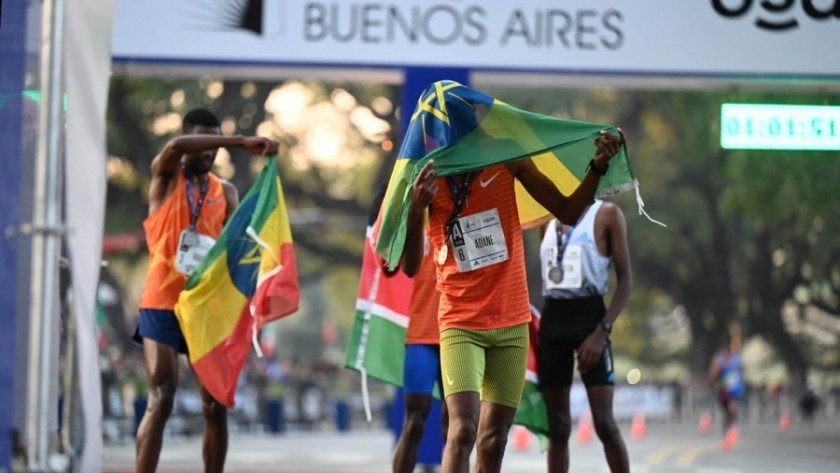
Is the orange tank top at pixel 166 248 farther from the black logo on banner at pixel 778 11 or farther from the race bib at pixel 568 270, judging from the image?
the black logo on banner at pixel 778 11

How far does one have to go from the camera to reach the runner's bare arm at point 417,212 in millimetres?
6371

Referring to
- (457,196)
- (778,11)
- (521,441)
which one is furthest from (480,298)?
(521,441)

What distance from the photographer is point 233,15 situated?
1210 cm

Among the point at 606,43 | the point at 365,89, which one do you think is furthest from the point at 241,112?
the point at 606,43

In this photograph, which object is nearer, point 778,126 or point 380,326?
point 380,326

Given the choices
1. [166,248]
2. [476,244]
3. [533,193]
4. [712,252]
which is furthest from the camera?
[712,252]

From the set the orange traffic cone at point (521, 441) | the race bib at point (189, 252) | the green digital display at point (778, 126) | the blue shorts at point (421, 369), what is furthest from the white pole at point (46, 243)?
the orange traffic cone at point (521, 441)

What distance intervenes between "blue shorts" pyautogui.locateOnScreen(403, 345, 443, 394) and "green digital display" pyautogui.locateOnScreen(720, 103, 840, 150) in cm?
477

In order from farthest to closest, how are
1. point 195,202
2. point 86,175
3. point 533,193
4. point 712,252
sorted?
point 712,252 → point 195,202 → point 533,193 → point 86,175

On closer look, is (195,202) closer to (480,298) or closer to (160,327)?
(160,327)

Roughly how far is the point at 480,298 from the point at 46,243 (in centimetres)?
220

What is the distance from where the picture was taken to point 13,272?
6.05m

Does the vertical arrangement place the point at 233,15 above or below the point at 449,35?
above

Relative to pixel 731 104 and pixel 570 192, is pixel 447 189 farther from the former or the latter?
pixel 731 104
